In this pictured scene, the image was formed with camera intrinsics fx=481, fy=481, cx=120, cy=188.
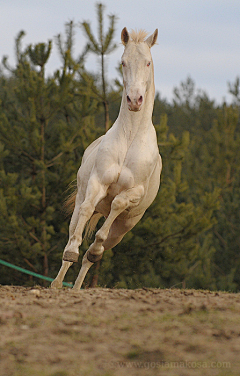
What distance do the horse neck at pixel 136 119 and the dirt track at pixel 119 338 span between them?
227cm

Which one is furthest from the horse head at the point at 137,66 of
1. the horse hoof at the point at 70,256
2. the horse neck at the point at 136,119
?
the horse hoof at the point at 70,256

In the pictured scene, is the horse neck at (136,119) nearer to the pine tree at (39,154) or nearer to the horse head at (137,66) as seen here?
the horse head at (137,66)

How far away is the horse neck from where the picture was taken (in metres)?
5.34

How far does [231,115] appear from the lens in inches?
797

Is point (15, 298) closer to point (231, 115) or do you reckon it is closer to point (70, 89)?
point (70, 89)

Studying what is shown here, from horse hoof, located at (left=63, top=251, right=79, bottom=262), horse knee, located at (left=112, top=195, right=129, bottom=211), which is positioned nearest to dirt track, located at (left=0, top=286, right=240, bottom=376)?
horse hoof, located at (left=63, top=251, right=79, bottom=262)

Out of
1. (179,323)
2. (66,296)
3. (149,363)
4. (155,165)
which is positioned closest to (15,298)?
(66,296)

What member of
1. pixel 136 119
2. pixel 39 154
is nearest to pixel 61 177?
pixel 39 154

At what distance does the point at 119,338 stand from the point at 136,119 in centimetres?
322

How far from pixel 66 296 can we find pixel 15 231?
7.31m

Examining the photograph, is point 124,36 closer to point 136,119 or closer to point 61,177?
point 136,119

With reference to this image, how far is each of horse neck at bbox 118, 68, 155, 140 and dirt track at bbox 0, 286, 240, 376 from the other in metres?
2.27

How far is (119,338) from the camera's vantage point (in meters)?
2.59

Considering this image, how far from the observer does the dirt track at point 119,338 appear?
7.21 feet
